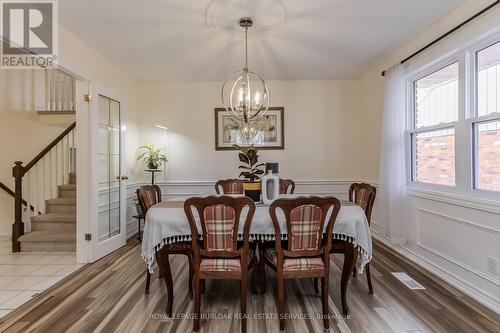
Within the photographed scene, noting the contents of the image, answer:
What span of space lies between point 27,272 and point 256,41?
367cm

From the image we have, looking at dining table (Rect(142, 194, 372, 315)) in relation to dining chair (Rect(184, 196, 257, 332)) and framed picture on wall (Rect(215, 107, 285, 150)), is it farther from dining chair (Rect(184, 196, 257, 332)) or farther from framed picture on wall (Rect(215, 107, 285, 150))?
framed picture on wall (Rect(215, 107, 285, 150))

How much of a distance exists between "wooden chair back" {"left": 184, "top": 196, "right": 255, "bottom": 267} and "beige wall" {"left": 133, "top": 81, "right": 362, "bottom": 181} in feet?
9.24

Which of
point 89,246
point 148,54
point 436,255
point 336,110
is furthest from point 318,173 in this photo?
point 89,246

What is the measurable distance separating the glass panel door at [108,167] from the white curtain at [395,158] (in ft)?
12.1

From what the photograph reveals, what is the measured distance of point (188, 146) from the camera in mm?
4746

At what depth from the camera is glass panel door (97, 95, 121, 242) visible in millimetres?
3555

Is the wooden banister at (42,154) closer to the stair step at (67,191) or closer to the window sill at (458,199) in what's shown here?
the stair step at (67,191)

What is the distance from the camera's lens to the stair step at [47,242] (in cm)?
370

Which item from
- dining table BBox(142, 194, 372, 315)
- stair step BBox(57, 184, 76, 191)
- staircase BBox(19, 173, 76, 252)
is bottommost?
staircase BBox(19, 173, 76, 252)

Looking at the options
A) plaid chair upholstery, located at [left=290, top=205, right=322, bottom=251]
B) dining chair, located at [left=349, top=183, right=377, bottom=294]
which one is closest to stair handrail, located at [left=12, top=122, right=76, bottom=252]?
plaid chair upholstery, located at [left=290, top=205, right=322, bottom=251]

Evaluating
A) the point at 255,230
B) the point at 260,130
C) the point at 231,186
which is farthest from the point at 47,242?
the point at 260,130

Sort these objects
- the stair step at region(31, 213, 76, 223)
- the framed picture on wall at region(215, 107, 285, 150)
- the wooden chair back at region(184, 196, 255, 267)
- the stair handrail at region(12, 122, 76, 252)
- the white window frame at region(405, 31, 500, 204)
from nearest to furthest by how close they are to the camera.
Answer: the wooden chair back at region(184, 196, 255, 267) → the white window frame at region(405, 31, 500, 204) → the stair handrail at region(12, 122, 76, 252) → the stair step at region(31, 213, 76, 223) → the framed picture on wall at region(215, 107, 285, 150)

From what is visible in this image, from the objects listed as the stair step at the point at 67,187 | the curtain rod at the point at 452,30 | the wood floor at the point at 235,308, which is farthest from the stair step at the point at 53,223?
the curtain rod at the point at 452,30

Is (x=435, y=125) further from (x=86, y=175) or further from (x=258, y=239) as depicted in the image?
(x=86, y=175)
